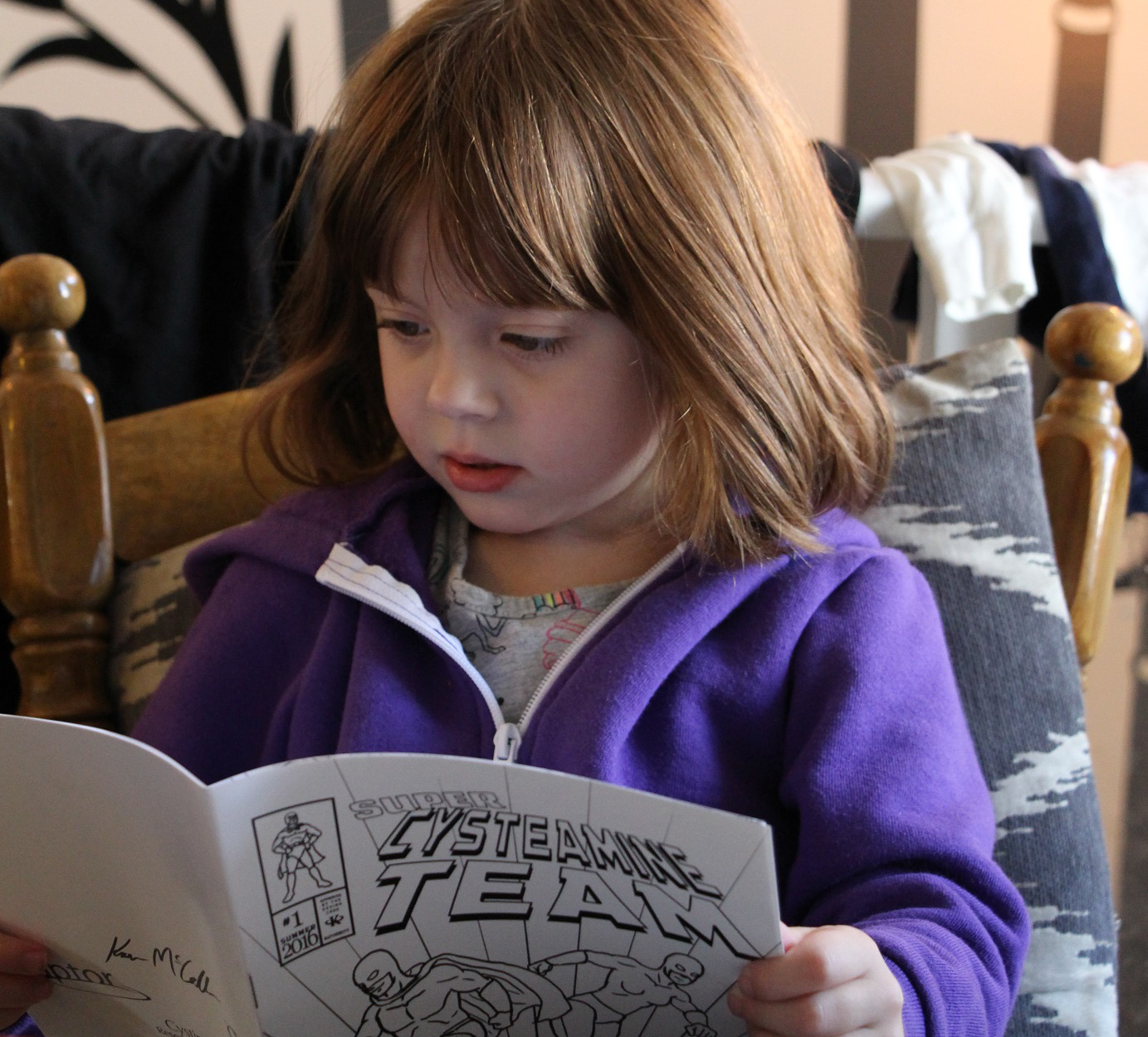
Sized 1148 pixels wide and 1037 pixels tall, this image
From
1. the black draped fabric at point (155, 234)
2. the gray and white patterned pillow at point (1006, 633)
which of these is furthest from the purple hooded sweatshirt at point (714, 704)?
the black draped fabric at point (155, 234)

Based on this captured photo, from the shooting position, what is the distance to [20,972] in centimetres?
54

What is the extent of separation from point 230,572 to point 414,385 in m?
0.22

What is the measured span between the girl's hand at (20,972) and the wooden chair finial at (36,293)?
42cm

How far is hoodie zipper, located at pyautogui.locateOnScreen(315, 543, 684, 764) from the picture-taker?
2.20ft

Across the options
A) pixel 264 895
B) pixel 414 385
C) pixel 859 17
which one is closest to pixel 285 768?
pixel 264 895

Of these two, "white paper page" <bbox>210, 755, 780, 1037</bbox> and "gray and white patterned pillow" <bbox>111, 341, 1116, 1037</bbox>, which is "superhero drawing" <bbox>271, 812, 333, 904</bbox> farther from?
"gray and white patterned pillow" <bbox>111, 341, 1116, 1037</bbox>

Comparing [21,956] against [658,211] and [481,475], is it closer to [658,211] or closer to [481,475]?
[481,475]

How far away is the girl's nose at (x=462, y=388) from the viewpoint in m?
0.63

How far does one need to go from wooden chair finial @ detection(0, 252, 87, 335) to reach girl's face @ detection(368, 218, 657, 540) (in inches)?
9.8

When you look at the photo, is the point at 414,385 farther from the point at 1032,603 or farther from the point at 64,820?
the point at 1032,603

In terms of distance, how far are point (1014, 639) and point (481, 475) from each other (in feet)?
1.28

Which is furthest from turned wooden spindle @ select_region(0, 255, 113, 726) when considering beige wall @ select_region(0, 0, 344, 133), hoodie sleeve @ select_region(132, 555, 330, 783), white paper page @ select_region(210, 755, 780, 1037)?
beige wall @ select_region(0, 0, 344, 133)

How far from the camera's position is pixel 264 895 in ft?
1.49
